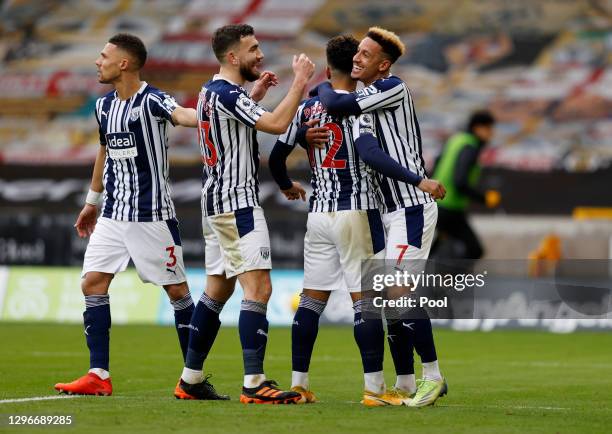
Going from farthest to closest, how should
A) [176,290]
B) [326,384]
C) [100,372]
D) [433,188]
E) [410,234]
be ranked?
[326,384], [176,290], [100,372], [410,234], [433,188]

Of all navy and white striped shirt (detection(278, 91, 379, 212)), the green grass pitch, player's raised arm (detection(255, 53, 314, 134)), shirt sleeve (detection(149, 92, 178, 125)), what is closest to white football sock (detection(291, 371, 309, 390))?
the green grass pitch

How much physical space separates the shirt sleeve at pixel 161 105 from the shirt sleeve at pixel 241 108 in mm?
544

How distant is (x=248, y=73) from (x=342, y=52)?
57 cm

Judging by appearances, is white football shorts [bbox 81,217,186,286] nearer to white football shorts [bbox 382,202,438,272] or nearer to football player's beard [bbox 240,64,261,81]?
football player's beard [bbox 240,64,261,81]

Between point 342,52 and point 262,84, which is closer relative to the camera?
point 342,52

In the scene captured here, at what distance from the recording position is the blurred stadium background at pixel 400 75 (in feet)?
63.8

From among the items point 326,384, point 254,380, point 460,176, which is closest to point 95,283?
point 254,380

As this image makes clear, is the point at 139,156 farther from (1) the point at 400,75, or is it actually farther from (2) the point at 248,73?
(1) the point at 400,75

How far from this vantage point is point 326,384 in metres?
8.86

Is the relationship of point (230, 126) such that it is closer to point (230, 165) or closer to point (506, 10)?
point (230, 165)

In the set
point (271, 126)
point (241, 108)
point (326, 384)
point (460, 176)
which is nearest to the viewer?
point (271, 126)

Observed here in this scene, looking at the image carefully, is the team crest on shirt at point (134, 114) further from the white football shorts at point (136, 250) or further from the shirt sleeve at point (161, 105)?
the white football shorts at point (136, 250)

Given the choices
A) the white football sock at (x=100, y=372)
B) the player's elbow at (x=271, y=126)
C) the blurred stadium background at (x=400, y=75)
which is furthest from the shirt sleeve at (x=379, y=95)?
the blurred stadium background at (x=400, y=75)

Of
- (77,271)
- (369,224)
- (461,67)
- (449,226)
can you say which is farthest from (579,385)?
(461,67)
